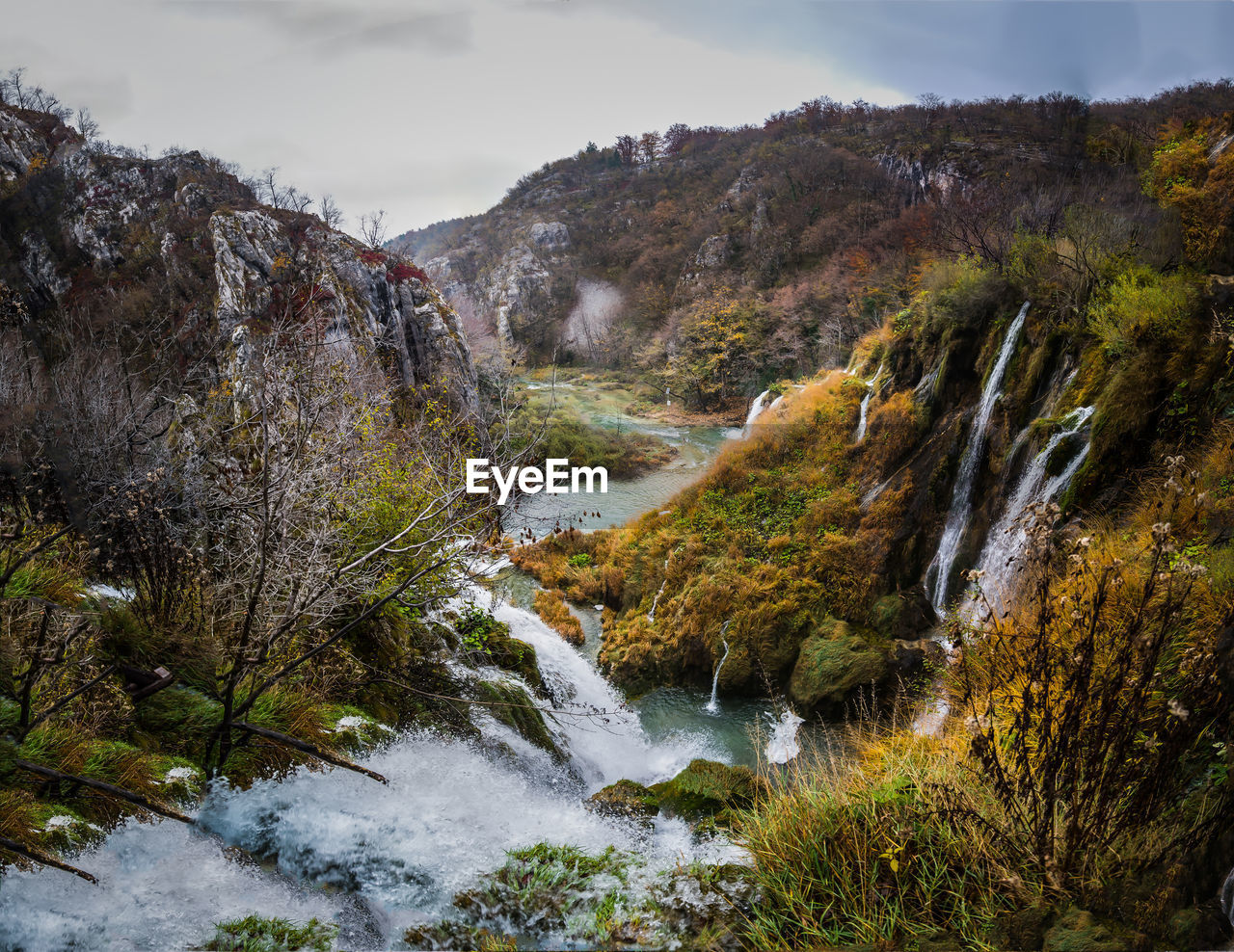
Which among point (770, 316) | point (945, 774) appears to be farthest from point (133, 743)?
point (770, 316)

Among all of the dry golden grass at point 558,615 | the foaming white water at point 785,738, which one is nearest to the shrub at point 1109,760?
the foaming white water at point 785,738

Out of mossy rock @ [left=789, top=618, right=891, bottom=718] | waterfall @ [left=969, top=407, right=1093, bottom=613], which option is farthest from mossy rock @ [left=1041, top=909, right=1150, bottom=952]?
mossy rock @ [left=789, top=618, right=891, bottom=718]

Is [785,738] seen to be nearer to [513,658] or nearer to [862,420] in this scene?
[513,658]

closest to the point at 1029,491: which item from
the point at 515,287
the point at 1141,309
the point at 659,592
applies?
the point at 1141,309

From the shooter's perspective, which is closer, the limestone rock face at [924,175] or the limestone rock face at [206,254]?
the limestone rock face at [206,254]

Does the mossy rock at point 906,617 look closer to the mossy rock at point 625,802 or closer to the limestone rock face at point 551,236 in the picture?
the mossy rock at point 625,802

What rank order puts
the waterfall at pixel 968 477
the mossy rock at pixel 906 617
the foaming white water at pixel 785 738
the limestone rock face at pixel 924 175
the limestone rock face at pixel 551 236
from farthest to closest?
1. the limestone rock face at pixel 551 236
2. the limestone rock face at pixel 924 175
3. the mossy rock at pixel 906 617
4. the waterfall at pixel 968 477
5. the foaming white water at pixel 785 738
